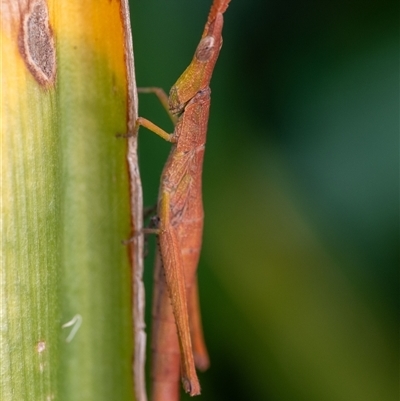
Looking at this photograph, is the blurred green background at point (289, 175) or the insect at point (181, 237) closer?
the insect at point (181, 237)

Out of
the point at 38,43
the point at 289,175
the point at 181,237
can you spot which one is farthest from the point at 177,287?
Result: the point at 38,43

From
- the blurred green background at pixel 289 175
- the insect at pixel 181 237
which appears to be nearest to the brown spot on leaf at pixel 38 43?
the insect at pixel 181 237

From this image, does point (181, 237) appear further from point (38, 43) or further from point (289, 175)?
point (38, 43)

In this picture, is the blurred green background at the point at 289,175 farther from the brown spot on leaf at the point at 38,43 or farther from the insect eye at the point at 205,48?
the brown spot on leaf at the point at 38,43

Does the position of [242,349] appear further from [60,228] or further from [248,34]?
[248,34]

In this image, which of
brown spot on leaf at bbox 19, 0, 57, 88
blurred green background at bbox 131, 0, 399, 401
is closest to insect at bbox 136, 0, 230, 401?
blurred green background at bbox 131, 0, 399, 401

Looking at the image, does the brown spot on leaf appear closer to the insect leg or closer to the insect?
the insect
